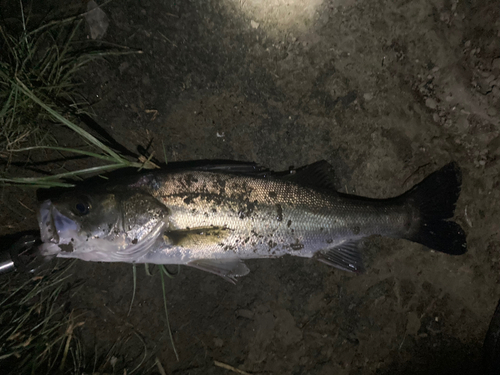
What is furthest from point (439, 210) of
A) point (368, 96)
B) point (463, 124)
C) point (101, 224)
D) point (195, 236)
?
point (101, 224)

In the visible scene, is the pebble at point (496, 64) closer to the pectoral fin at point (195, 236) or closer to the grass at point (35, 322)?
the pectoral fin at point (195, 236)

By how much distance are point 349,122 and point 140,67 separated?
2227 millimetres

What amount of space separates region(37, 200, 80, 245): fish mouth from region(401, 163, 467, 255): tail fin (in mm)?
3073

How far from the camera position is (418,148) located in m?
2.79

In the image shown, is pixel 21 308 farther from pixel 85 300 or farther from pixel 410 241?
pixel 410 241

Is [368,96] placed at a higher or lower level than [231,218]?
higher

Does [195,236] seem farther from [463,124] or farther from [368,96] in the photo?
[463,124]

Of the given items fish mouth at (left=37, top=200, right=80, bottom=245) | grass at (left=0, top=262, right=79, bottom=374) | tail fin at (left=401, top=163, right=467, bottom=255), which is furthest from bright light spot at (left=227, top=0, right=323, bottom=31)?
grass at (left=0, top=262, right=79, bottom=374)

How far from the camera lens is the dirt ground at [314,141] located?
2635mm

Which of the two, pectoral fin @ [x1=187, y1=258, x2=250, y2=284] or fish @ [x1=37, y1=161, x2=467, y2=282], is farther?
pectoral fin @ [x1=187, y1=258, x2=250, y2=284]

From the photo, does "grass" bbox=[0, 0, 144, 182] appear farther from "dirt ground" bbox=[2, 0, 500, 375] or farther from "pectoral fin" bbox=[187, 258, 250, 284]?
"pectoral fin" bbox=[187, 258, 250, 284]

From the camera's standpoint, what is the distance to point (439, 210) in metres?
2.58

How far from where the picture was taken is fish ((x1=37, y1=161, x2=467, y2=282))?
2146mm

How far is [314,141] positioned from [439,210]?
1407 millimetres
